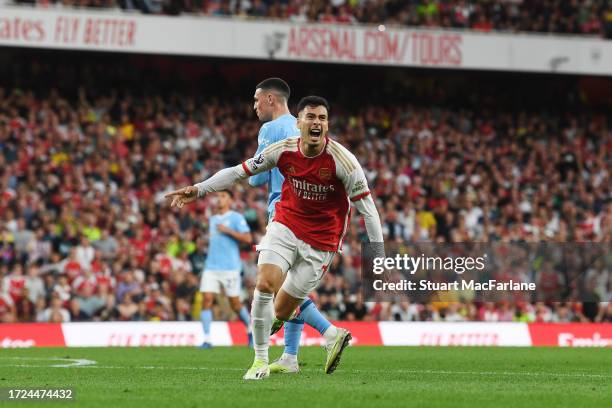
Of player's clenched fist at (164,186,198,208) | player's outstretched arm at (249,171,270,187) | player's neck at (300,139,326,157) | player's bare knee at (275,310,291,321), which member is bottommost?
player's bare knee at (275,310,291,321)

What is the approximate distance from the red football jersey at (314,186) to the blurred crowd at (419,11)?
15.8 metres

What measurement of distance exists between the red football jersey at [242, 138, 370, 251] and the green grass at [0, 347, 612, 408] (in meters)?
1.23

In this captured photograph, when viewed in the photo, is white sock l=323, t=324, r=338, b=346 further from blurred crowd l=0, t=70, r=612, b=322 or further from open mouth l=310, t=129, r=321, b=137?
blurred crowd l=0, t=70, r=612, b=322

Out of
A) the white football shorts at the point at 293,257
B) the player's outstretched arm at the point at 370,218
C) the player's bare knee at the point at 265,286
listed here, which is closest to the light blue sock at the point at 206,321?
the white football shorts at the point at 293,257

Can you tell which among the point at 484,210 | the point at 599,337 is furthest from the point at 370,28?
the point at 599,337

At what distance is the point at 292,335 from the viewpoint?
33.9ft

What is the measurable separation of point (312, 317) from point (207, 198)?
41.5 ft

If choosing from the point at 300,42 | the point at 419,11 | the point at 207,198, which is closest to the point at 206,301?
the point at 207,198

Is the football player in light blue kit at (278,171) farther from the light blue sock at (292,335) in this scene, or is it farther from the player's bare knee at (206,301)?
the player's bare knee at (206,301)

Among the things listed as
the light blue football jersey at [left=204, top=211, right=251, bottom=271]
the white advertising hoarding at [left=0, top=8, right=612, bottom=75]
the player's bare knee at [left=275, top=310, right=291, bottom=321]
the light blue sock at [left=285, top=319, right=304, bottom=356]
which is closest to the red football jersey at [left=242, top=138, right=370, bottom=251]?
the player's bare knee at [left=275, top=310, right=291, bottom=321]

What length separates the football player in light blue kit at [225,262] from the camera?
16.7 metres

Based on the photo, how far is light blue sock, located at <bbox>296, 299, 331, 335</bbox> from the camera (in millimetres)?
10102

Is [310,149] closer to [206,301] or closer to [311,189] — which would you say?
[311,189]

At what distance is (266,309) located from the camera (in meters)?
9.31
